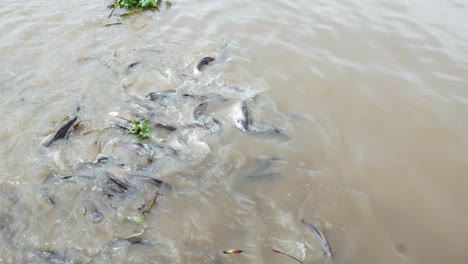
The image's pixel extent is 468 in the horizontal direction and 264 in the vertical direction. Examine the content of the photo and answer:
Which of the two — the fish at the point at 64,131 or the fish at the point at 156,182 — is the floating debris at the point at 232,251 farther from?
the fish at the point at 64,131

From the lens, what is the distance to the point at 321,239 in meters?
3.22

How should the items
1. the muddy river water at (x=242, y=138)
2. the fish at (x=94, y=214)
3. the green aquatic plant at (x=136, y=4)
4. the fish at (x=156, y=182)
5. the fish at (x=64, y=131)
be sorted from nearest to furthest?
1. the muddy river water at (x=242, y=138)
2. the fish at (x=94, y=214)
3. the fish at (x=156, y=182)
4. the fish at (x=64, y=131)
5. the green aquatic plant at (x=136, y=4)

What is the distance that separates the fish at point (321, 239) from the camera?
314 cm

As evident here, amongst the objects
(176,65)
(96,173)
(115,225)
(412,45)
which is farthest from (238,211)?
(412,45)

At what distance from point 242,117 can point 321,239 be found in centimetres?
190

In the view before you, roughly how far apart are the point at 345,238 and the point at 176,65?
147 inches

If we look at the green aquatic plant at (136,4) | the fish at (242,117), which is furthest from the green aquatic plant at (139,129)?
the green aquatic plant at (136,4)

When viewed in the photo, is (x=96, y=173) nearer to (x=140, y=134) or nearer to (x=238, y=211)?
(x=140, y=134)

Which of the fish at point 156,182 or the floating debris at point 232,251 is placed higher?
the fish at point 156,182

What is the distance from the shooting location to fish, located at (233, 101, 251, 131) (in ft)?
14.8

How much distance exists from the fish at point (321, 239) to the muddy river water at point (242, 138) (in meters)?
0.05

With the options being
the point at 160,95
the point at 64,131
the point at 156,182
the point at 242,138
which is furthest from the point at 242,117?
the point at 64,131

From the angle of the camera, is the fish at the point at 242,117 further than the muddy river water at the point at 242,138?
Yes

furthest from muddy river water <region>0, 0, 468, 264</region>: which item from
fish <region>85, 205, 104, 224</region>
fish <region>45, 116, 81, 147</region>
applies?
fish <region>45, 116, 81, 147</region>
